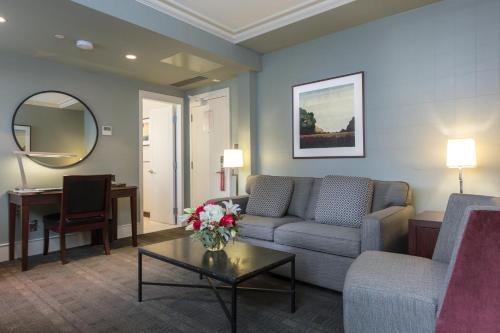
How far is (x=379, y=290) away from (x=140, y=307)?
1.61 metres

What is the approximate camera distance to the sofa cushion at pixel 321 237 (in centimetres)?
223

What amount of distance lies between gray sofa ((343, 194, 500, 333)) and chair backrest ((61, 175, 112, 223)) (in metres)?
2.77

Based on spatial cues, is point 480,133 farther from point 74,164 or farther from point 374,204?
point 74,164

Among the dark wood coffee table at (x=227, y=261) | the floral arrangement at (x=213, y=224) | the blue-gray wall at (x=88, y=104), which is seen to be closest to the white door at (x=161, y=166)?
the blue-gray wall at (x=88, y=104)

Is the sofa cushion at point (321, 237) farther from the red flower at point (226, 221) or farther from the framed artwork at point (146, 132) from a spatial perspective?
the framed artwork at point (146, 132)

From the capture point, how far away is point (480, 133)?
2484 mm

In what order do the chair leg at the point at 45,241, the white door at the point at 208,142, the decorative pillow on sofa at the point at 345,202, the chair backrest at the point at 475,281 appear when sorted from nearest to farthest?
the chair backrest at the point at 475,281 < the decorative pillow on sofa at the point at 345,202 < the chair leg at the point at 45,241 < the white door at the point at 208,142

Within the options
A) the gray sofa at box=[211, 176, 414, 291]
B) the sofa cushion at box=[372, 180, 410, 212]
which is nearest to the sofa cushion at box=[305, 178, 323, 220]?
the gray sofa at box=[211, 176, 414, 291]

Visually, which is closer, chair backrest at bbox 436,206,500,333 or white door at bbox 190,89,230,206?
chair backrest at bbox 436,206,500,333

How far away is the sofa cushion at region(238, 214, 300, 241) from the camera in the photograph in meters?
2.74

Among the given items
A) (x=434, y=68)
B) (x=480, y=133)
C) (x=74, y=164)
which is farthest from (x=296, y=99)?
(x=74, y=164)

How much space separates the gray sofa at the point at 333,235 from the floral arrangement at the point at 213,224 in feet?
2.40

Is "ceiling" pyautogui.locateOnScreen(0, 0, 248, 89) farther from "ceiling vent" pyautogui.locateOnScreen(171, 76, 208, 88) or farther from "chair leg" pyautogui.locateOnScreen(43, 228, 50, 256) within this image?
"chair leg" pyautogui.locateOnScreen(43, 228, 50, 256)

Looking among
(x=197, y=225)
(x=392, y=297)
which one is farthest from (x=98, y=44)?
(x=392, y=297)
